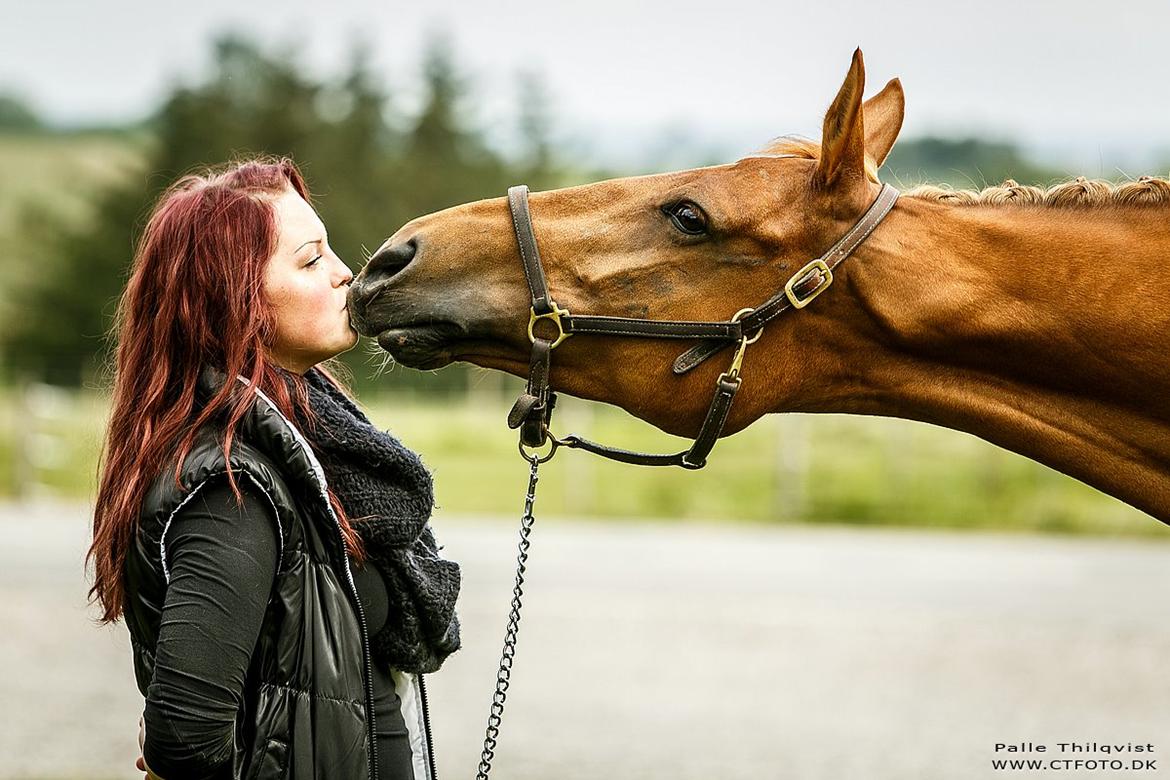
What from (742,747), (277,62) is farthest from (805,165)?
(277,62)

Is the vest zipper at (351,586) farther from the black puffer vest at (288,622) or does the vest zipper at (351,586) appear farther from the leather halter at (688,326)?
the leather halter at (688,326)

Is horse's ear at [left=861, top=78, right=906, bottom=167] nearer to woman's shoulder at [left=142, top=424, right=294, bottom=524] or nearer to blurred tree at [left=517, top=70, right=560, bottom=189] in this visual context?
woman's shoulder at [left=142, top=424, right=294, bottom=524]

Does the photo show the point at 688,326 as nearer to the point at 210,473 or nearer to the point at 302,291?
the point at 302,291

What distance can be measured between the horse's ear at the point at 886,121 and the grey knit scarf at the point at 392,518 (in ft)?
5.25

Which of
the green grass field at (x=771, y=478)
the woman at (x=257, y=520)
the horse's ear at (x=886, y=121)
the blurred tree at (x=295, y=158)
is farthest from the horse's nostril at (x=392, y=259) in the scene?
the blurred tree at (x=295, y=158)

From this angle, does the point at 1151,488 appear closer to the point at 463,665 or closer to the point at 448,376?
the point at 463,665

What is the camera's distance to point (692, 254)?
9.57 ft

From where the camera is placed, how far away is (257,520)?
7.36ft

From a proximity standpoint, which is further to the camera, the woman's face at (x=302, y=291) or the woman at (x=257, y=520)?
the woman's face at (x=302, y=291)

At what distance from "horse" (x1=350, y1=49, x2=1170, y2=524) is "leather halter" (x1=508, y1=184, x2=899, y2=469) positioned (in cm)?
2

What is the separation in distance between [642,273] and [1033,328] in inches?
37.4

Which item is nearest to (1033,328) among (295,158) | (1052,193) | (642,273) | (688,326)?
(1052,193)

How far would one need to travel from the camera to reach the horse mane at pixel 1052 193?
9.27 feet

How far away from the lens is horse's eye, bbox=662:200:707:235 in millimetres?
2904
